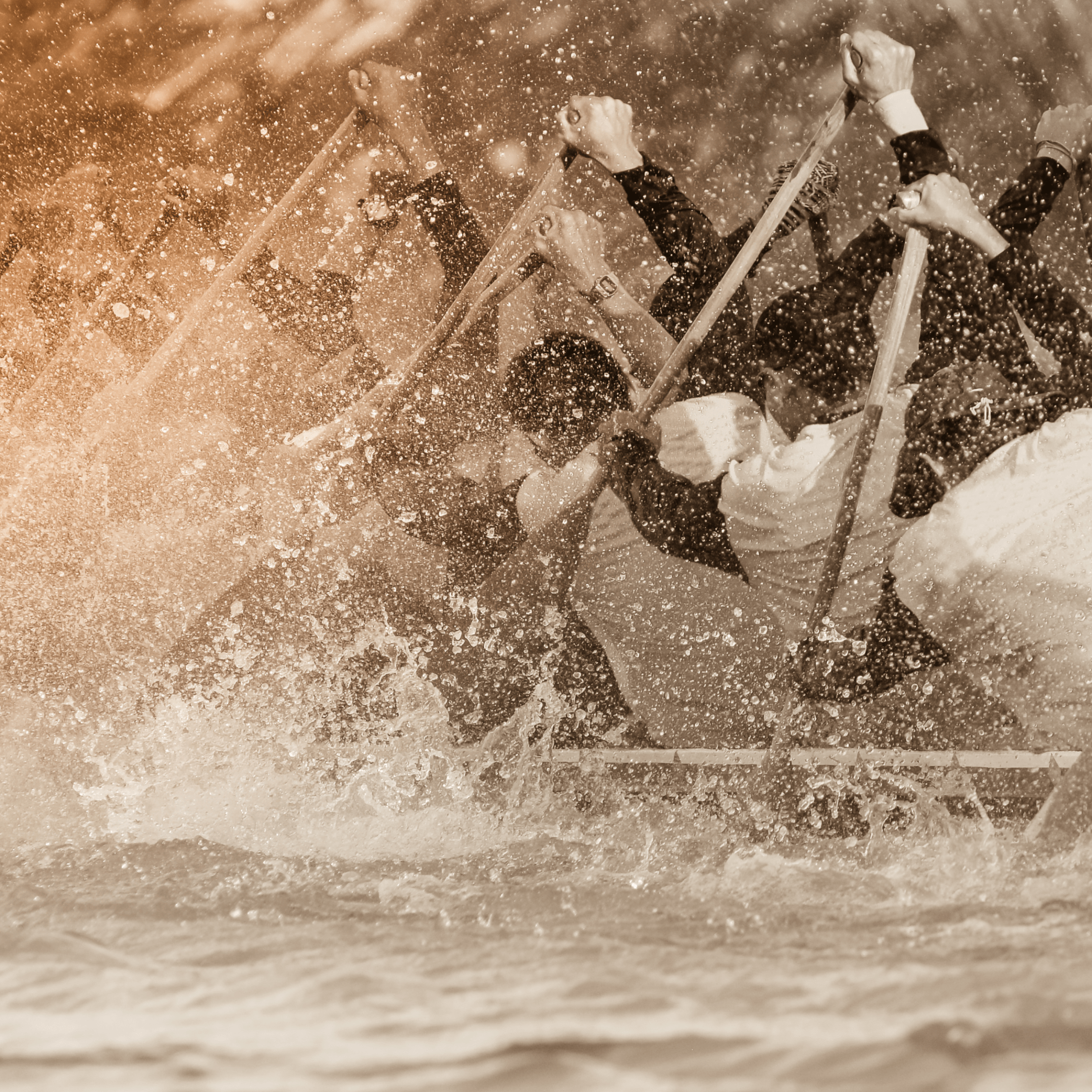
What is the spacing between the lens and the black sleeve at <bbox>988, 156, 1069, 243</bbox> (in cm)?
212

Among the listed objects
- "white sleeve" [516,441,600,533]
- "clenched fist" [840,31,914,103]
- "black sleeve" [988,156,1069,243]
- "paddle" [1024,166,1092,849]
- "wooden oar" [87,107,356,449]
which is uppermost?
"wooden oar" [87,107,356,449]

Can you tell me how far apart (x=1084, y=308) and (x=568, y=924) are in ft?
5.20

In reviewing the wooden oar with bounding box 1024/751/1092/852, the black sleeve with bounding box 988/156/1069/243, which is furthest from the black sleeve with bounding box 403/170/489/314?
the wooden oar with bounding box 1024/751/1092/852

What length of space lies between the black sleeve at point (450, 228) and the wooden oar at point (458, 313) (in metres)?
0.02

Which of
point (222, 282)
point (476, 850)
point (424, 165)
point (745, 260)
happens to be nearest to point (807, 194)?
point (745, 260)

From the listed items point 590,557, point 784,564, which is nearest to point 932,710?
point 784,564

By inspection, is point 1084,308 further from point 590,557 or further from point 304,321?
point 304,321

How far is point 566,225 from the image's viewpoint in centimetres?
241

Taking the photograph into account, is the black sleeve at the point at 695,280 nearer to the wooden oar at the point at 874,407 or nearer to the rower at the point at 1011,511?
the wooden oar at the point at 874,407

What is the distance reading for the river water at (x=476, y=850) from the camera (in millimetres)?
1257

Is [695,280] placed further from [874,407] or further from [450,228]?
[450,228]

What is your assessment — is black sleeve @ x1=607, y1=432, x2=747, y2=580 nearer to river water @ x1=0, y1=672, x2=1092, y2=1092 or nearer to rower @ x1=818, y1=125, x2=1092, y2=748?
rower @ x1=818, y1=125, x2=1092, y2=748

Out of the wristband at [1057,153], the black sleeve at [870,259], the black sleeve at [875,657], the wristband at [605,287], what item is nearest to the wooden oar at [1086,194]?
the wristband at [1057,153]

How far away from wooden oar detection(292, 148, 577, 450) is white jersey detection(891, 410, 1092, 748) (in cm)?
114
